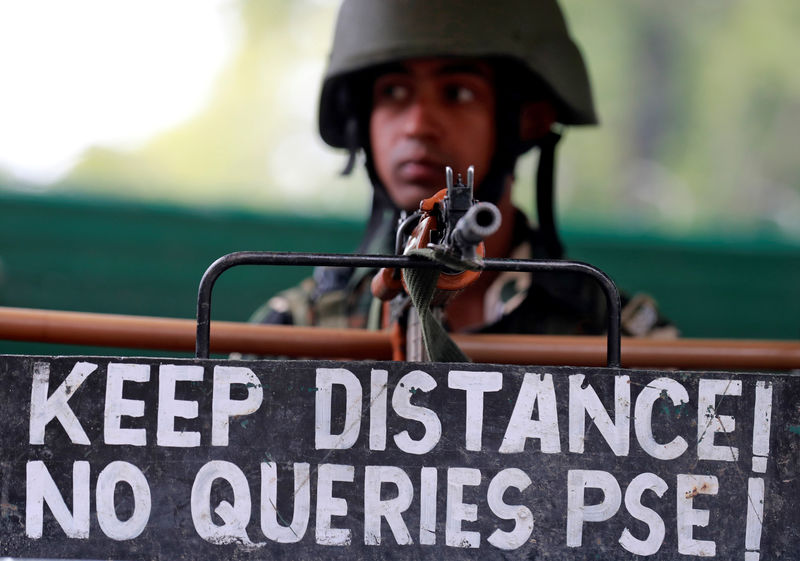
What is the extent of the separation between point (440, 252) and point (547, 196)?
153cm

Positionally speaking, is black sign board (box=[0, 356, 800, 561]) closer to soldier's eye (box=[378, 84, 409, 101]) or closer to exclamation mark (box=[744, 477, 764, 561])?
exclamation mark (box=[744, 477, 764, 561])

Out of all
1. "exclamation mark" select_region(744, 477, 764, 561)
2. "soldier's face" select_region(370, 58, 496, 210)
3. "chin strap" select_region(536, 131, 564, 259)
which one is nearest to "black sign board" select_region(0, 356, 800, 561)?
"exclamation mark" select_region(744, 477, 764, 561)

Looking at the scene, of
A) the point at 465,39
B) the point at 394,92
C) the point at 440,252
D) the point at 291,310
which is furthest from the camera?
the point at 291,310

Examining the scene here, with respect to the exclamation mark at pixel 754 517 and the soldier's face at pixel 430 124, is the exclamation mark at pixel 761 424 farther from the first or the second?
the soldier's face at pixel 430 124

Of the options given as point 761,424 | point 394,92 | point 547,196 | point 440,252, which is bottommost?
point 761,424

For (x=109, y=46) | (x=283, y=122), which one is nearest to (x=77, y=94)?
(x=109, y=46)

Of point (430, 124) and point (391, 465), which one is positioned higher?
point (430, 124)

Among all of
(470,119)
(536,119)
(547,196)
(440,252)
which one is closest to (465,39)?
(470,119)

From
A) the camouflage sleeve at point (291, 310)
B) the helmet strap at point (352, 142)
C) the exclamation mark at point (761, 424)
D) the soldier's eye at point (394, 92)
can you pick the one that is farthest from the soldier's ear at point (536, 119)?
the exclamation mark at point (761, 424)

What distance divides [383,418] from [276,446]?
132 millimetres

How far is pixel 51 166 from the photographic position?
12.8ft

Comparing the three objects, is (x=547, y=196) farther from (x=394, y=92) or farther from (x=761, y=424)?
(x=761, y=424)

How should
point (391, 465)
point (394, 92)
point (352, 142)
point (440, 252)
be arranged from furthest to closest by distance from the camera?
point (352, 142)
point (394, 92)
point (391, 465)
point (440, 252)

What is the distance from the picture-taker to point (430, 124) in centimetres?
220
